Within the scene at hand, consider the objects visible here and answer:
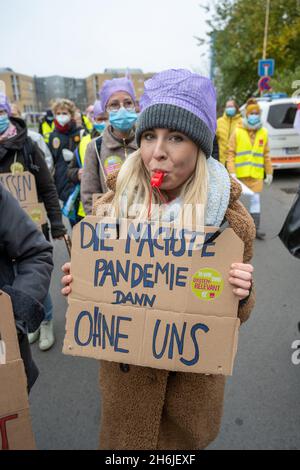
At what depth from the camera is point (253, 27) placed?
687 inches

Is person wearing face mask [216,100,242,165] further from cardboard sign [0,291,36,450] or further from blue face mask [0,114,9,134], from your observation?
cardboard sign [0,291,36,450]

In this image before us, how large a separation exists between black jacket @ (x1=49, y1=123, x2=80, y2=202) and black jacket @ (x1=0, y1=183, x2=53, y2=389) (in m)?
2.83

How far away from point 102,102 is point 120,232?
185 centimetres

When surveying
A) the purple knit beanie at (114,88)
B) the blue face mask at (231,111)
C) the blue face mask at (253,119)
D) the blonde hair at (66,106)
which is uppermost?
the purple knit beanie at (114,88)

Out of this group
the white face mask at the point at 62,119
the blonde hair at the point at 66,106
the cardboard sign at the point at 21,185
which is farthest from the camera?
the blonde hair at the point at 66,106

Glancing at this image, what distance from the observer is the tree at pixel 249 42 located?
16578mm

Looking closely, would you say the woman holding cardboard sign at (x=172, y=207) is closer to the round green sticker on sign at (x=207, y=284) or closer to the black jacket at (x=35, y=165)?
the round green sticker on sign at (x=207, y=284)

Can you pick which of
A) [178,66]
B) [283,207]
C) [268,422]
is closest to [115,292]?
[178,66]

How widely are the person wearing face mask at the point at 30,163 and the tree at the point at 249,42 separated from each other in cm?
1468

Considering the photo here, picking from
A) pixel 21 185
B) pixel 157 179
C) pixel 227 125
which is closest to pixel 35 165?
pixel 21 185

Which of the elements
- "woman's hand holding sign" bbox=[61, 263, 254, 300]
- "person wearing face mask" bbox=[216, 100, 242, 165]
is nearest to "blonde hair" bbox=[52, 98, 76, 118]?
"person wearing face mask" bbox=[216, 100, 242, 165]

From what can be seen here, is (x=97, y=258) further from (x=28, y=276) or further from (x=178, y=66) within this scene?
(x=178, y=66)

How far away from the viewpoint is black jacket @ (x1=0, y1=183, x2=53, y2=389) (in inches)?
55.2

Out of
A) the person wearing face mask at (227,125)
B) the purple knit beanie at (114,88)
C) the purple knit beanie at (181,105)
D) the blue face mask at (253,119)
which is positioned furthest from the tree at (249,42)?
the purple knit beanie at (181,105)
